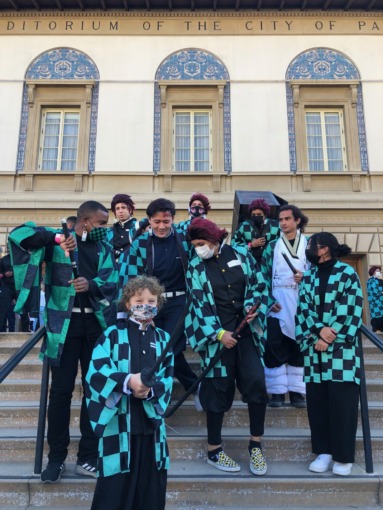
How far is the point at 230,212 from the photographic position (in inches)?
514

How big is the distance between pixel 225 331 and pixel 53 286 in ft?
4.68

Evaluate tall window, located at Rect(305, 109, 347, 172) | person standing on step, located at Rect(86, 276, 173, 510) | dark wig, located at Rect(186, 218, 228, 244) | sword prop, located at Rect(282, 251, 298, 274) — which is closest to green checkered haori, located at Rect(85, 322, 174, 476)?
person standing on step, located at Rect(86, 276, 173, 510)

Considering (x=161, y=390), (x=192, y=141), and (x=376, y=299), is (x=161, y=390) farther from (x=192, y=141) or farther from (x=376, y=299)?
(x=192, y=141)

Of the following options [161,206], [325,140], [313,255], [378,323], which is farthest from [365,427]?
[325,140]

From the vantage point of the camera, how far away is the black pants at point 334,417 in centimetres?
357

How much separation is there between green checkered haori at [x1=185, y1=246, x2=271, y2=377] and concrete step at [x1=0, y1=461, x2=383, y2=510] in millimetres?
838

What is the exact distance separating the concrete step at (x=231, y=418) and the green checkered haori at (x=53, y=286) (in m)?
1.37

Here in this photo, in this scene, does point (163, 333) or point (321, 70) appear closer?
point (163, 333)

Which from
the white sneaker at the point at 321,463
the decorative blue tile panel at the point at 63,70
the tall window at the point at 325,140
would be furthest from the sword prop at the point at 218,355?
the decorative blue tile panel at the point at 63,70

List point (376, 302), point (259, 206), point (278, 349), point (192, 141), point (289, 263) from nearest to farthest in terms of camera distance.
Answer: point (278, 349), point (289, 263), point (259, 206), point (376, 302), point (192, 141)

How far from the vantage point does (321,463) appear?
11.9 ft

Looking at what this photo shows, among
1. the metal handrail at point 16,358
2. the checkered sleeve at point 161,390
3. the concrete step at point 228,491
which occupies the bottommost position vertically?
the concrete step at point 228,491

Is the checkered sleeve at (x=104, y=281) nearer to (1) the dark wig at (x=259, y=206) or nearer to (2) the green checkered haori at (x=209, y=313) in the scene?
(2) the green checkered haori at (x=209, y=313)

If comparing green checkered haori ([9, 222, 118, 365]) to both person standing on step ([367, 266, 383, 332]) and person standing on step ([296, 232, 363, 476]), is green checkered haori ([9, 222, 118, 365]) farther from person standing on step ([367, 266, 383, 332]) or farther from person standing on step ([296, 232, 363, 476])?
person standing on step ([367, 266, 383, 332])
